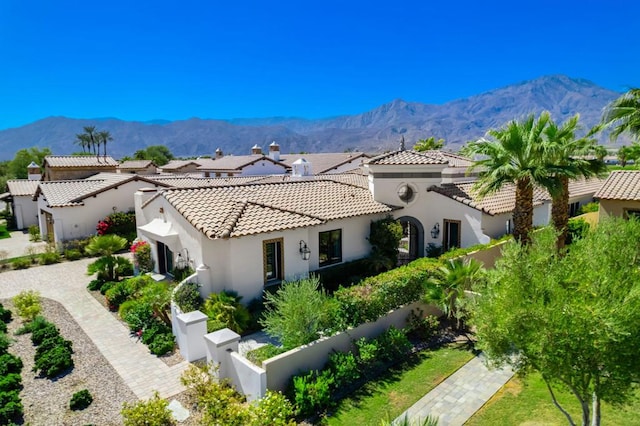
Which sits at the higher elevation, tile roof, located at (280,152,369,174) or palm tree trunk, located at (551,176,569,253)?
tile roof, located at (280,152,369,174)

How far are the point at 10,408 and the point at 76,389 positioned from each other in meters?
1.78

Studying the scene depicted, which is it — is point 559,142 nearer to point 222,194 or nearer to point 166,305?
point 222,194

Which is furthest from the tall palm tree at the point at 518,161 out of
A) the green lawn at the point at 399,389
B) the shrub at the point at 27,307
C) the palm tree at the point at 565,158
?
the shrub at the point at 27,307

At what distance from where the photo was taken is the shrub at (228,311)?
1468 centimetres

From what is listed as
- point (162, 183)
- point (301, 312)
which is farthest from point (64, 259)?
point (301, 312)

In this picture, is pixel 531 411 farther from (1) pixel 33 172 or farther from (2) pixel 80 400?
(1) pixel 33 172

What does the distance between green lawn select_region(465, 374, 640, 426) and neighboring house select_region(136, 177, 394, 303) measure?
9.66 meters

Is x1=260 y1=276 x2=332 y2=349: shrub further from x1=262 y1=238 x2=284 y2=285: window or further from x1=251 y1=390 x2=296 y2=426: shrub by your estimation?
x1=262 y1=238 x2=284 y2=285: window

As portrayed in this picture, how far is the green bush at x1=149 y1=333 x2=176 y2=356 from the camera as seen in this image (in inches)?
547

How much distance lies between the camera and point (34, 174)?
52.2m

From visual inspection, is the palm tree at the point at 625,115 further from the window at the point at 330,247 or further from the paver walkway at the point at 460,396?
the window at the point at 330,247


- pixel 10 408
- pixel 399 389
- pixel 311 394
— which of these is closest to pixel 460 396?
pixel 399 389

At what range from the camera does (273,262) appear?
1781cm

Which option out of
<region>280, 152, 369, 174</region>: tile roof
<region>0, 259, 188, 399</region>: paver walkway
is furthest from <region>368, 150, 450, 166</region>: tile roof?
<region>280, 152, 369, 174</region>: tile roof
